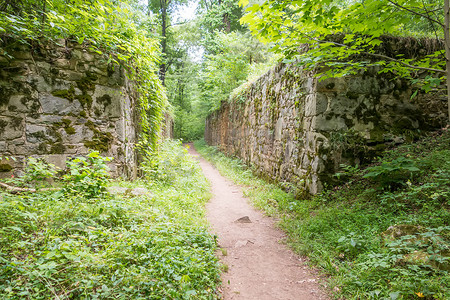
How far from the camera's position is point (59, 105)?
148 inches

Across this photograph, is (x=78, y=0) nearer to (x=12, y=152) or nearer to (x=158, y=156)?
(x=12, y=152)

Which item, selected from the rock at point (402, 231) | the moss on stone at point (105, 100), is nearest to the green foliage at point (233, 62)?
the moss on stone at point (105, 100)

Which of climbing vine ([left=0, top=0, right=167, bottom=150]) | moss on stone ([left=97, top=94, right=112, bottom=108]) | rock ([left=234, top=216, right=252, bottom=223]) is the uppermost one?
climbing vine ([left=0, top=0, right=167, bottom=150])

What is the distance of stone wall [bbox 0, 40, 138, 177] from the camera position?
3.50m

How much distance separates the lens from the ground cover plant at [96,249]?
1.76 meters

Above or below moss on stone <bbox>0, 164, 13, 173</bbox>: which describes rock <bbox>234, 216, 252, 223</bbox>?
below

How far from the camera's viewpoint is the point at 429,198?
305 centimetres

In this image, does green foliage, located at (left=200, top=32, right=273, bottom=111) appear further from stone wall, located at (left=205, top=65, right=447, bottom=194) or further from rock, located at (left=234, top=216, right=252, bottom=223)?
rock, located at (left=234, top=216, right=252, bottom=223)

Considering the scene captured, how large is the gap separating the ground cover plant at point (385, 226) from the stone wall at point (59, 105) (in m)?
3.46

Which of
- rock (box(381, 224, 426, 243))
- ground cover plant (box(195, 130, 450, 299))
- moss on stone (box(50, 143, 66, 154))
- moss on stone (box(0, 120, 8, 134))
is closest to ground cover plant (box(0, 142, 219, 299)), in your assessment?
moss on stone (box(50, 143, 66, 154))

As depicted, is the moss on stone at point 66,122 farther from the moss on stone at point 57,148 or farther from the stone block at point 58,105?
the moss on stone at point 57,148

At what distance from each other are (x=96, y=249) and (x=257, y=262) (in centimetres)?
190

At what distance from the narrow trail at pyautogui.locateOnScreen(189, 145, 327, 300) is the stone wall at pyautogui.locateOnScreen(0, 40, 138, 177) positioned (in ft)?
7.56

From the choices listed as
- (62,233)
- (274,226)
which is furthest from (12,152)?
(274,226)
